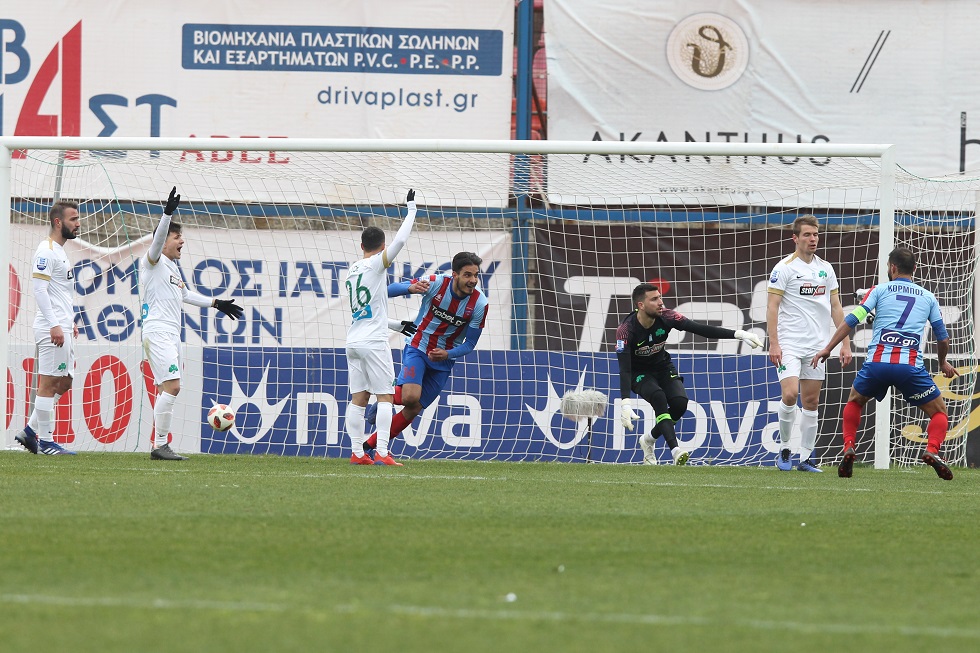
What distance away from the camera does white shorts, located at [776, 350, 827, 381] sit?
37.2 feet

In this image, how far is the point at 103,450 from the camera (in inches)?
535

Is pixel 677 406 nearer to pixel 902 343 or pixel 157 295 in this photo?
pixel 902 343

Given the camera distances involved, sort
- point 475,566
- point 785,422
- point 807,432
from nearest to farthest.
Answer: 1. point 475,566
2. point 807,432
3. point 785,422

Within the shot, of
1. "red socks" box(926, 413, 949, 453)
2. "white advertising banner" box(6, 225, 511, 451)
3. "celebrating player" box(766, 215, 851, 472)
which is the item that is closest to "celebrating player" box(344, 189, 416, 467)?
"celebrating player" box(766, 215, 851, 472)

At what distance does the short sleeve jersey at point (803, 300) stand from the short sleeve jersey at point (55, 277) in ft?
20.2

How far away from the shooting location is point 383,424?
10.6 meters

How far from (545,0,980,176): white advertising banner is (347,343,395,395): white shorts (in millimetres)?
6681

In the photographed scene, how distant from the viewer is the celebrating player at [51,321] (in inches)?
452

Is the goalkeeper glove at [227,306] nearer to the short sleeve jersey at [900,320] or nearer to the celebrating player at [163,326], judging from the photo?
the celebrating player at [163,326]

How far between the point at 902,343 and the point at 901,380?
28cm

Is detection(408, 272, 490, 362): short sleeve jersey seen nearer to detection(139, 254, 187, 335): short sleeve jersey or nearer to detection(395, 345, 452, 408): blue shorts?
detection(395, 345, 452, 408): blue shorts

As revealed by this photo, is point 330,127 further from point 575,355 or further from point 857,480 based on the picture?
point 857,480

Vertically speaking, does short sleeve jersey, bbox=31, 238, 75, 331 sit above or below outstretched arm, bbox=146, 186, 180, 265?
below

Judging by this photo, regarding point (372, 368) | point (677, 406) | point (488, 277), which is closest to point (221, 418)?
point (372, 368)
